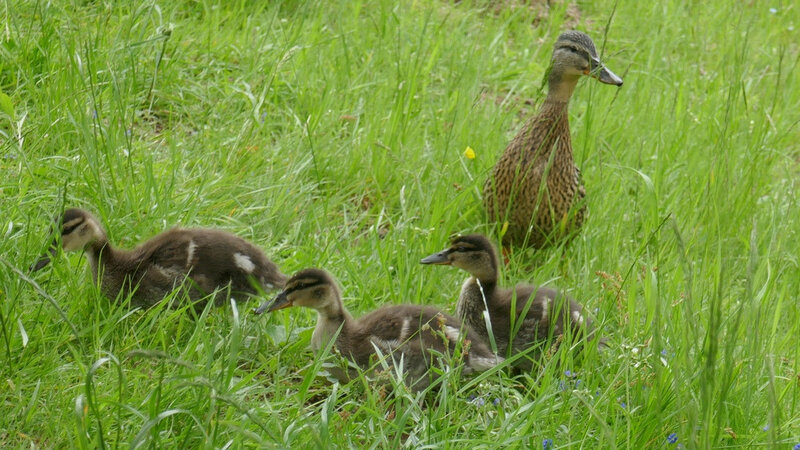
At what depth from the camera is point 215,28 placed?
5.46 m

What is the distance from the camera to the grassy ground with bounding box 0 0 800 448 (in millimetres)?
2902

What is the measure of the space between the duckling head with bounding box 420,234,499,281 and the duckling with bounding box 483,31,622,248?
768 millimetres

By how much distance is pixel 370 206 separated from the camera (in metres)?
4.79

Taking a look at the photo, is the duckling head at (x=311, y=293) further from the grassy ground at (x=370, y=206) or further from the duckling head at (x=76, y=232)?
the duckling head at (x=76, y=232)

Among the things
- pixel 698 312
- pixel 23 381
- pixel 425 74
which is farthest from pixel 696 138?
pixel 23 381

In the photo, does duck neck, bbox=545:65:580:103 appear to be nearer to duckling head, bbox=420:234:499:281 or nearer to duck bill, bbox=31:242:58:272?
duckling head, bbox=420:234:499:281

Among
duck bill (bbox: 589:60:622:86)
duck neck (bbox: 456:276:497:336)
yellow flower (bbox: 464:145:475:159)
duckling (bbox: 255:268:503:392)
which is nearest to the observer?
duckling (bbox: 255:268:503:392)

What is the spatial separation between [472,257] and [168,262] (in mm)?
1103

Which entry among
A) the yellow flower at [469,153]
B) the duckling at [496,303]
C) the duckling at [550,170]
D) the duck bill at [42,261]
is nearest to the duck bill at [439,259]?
the duckling at [496,303]

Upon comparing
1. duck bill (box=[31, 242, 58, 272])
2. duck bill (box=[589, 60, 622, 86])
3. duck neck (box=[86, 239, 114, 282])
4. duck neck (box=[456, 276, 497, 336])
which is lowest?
duck neck (box=[456, 276, 497, 336])

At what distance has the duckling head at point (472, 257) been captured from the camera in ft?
12.7

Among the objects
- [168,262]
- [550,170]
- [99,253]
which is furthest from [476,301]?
[99,253]

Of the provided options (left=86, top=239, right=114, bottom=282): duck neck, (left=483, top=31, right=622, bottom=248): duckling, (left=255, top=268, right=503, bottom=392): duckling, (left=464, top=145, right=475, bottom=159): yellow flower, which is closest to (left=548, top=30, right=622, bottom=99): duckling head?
(left=483, top=31, right=622, bottom=248): duckling

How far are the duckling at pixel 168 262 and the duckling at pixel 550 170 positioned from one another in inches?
54.3
